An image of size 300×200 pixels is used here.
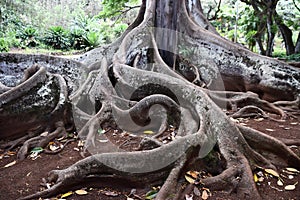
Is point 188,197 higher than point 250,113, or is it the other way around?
point 250,113

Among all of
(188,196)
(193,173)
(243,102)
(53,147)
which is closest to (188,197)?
(188,196)

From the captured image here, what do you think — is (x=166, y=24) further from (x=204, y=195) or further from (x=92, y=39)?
(x=92, y=39)

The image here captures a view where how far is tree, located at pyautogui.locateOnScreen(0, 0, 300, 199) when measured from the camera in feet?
8.25

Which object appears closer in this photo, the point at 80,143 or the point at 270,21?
the point at 80,143

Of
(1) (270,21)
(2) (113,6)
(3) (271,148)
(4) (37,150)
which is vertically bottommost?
(4) (37,150)

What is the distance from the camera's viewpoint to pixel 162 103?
340 centimetres

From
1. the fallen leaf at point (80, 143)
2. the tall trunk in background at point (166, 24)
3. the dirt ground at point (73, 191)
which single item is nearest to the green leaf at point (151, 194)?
the dirt ground at point (73, 191)

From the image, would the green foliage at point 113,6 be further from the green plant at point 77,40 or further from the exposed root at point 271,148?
the green plant at point 77,40

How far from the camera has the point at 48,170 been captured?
286 cm

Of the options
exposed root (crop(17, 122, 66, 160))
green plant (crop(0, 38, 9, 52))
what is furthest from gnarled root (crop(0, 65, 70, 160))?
green plant (crop(0, 38, 9, 52))

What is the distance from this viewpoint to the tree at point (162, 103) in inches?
99.0

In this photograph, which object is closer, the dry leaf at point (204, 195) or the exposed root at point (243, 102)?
the dry leaf at point (204, 195)

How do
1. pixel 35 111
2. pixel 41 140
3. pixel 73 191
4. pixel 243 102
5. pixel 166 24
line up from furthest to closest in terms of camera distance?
pixel 166 24 < pixel 243 102 < pixel 35 111 < pixel 41 140 < pixel 73 191

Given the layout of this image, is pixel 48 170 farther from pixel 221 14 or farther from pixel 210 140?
pixel 221 14
